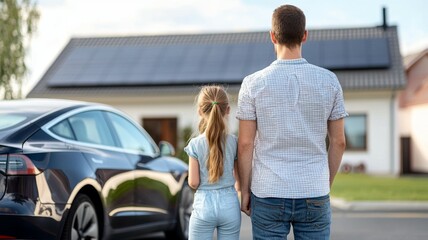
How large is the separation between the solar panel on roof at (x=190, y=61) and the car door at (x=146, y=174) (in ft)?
77.0

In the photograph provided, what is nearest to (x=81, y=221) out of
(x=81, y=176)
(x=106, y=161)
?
(x=81, y=176)

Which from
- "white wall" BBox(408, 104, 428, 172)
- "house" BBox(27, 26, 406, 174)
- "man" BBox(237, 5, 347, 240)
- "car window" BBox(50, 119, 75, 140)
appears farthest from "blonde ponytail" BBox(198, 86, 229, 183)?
"white wall" BBox(408, 104, 428, 172)

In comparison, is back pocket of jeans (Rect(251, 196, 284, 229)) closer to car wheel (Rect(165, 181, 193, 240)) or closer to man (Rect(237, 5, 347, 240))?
man (Rect(237, 5, 347, 240))

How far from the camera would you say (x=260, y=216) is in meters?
4.11

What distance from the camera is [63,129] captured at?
21.7ft

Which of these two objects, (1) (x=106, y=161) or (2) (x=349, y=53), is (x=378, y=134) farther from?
(1) (x=106, y=161)

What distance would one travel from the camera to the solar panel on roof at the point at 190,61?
32.3 meters

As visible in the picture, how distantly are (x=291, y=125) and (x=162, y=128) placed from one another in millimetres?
28316

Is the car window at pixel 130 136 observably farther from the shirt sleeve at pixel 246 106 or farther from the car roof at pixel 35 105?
the shirt sleeve at pixel 246 106

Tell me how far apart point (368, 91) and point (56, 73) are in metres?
13.6

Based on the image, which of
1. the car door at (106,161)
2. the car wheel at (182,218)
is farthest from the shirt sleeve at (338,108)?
the car wheel at (182,218)

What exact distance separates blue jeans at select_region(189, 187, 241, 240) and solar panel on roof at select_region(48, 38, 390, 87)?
26978mm

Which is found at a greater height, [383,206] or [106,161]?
[106,161]

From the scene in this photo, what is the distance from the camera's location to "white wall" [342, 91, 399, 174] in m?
29.7
